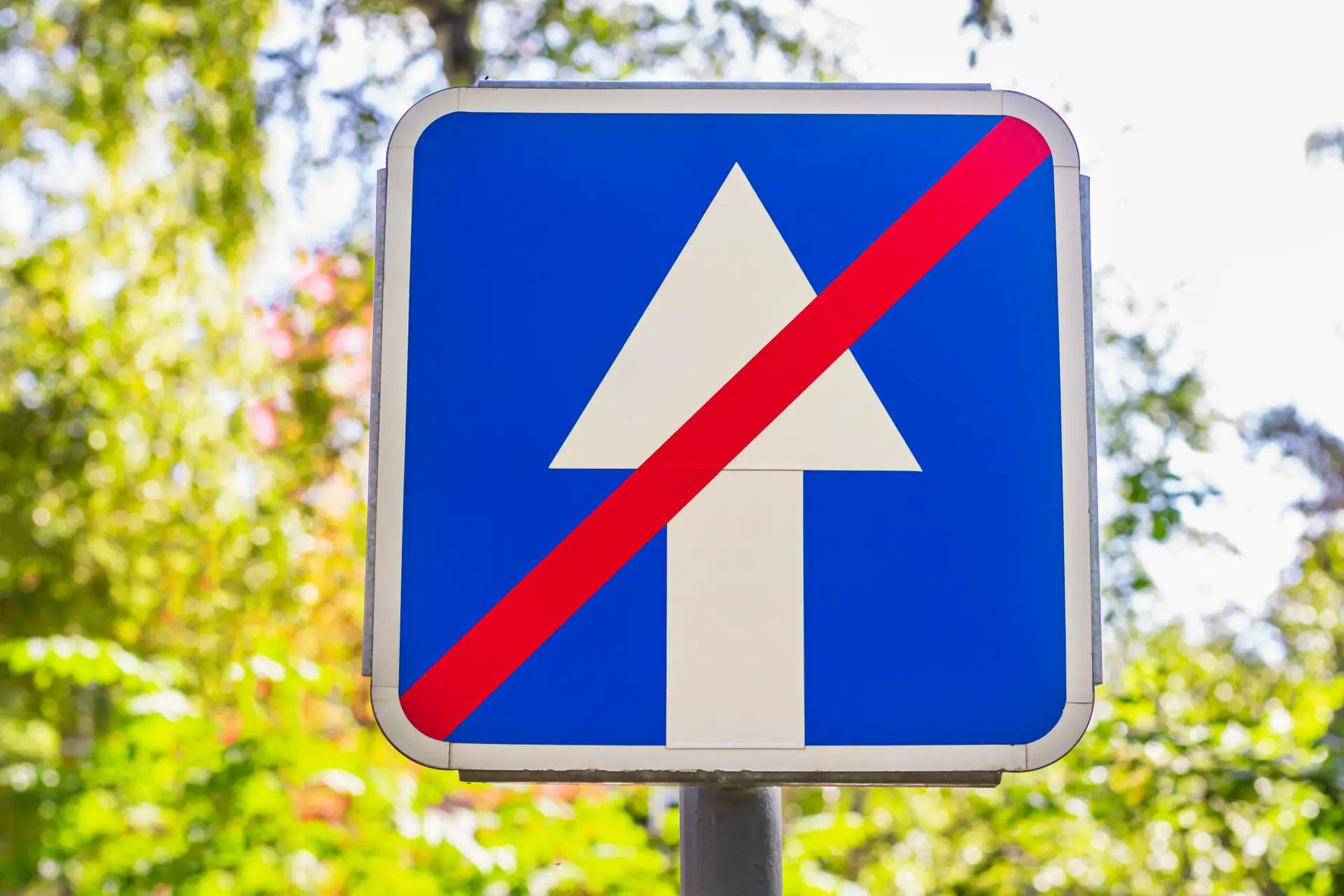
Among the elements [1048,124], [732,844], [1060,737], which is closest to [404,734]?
[732,844]

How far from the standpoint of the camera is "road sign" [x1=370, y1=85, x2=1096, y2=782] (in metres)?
0.78

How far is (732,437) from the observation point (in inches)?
31.8

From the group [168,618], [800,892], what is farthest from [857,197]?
[168,618]

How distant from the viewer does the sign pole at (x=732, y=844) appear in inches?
30.0

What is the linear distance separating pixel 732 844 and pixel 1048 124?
25.9 inches

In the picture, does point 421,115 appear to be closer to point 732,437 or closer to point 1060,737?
point 732,437

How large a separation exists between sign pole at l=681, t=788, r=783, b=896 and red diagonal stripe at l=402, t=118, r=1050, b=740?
0.19m

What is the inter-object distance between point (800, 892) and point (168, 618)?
2.33m

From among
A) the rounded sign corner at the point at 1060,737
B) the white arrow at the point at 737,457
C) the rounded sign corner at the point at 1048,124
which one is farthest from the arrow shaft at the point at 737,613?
the rounded sign corner at the point at 1048,124

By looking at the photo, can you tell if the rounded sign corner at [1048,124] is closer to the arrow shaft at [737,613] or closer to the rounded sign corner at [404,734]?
the arrow shaft at [737,613]

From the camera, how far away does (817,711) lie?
78cm

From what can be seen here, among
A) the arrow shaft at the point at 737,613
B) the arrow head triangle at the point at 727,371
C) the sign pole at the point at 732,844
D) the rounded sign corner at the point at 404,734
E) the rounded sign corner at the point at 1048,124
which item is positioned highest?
the rounded sign corner at the point at 1048,124

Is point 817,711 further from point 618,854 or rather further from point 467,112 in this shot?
point 618,854

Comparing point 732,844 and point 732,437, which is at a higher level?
point 732,437
